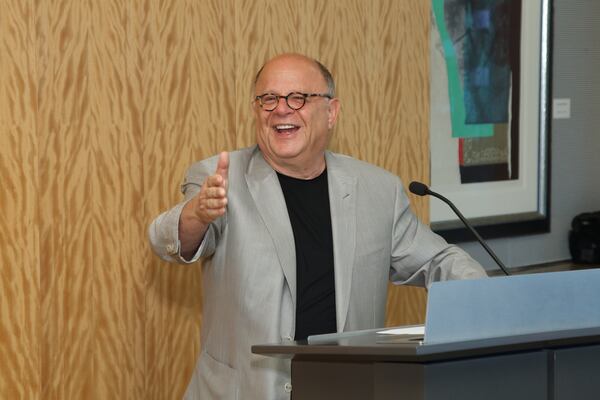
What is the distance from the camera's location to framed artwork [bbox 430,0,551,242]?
206 inches

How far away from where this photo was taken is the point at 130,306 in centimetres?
352

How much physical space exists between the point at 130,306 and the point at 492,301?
65.6 inches

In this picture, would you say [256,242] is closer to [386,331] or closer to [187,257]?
[187,257]

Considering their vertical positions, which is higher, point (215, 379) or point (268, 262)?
point (268, 262)

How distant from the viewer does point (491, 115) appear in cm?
549

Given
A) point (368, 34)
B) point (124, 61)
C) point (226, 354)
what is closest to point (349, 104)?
point (368, 34)

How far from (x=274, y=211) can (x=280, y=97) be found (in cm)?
35

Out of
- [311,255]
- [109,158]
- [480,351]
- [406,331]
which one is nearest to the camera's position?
[480,351]

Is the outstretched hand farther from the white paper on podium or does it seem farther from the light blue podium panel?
the light blue podium panel

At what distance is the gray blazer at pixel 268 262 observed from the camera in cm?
313

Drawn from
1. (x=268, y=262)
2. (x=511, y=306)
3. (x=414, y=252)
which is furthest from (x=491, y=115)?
(x=511, y=306)

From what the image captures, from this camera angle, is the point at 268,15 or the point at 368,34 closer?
the point at 268,15

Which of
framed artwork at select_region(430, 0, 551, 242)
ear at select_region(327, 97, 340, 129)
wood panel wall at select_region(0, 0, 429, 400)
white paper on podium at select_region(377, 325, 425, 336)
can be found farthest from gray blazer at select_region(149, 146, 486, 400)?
framed artwork at select_region(430, 0, 551, 242)

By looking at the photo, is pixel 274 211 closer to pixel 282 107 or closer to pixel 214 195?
pixel 282 107
